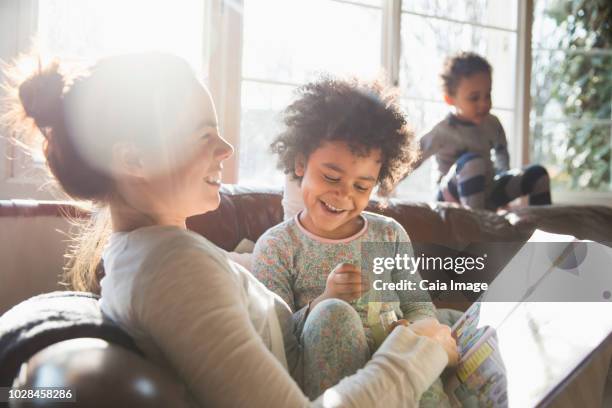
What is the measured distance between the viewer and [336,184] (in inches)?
52.3

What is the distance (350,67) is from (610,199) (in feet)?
6.57

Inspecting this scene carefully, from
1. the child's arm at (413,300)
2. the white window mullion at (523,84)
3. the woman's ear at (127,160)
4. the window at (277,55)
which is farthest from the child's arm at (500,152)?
the woman's ear at (127,160)

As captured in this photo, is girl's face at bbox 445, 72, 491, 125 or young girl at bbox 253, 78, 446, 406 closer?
young girl at bbox 253, 78, 446, 406

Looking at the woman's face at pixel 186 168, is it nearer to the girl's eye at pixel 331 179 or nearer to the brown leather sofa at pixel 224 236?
the brown leather sofa at pixel 224 236

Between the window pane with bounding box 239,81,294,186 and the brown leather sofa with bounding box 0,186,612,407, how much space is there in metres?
0.92

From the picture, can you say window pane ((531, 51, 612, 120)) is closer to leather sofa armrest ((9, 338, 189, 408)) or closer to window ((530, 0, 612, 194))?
window ((530, 0, 612, 194))

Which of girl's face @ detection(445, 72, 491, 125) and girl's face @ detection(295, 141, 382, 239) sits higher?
girl's face @ detection(445, 72, 491, 125)

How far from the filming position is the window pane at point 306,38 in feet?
9.38

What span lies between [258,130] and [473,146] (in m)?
1.14

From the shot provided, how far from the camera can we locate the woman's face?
812 mm

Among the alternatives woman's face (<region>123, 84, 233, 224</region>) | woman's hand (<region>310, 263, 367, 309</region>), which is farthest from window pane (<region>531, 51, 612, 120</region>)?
woman's face (<region>123, 84, 233, 224</region>)

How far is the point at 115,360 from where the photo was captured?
2.11ft

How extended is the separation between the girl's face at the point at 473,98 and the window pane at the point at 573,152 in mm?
896

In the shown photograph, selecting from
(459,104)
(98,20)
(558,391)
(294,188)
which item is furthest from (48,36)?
(558,391)
